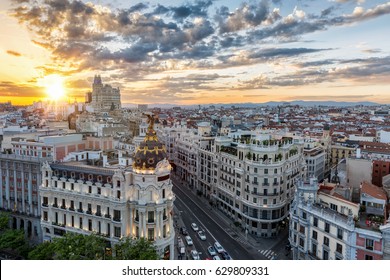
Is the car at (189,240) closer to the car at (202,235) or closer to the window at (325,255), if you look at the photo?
the car at (202,235)

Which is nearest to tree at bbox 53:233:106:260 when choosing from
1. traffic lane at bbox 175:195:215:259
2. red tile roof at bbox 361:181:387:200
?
traffic lane at bbox 175:195:215:259

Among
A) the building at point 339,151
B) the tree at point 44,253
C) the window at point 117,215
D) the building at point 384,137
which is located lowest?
the tree at point 44,253

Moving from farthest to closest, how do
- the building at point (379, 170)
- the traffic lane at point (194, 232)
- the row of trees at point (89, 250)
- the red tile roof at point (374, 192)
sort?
the building at point (379, 170)
the traffic lane at point (194, 232)
the red tile roof at point (374, 192)
the row of trees at point (89, 250)

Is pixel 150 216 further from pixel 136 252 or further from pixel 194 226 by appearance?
pixel 194 226

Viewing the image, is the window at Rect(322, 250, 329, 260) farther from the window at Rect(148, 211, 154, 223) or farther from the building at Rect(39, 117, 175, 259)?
the window at Rect(148, 211, 154, 223)

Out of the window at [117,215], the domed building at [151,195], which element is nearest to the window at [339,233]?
the domed building at [151,195]

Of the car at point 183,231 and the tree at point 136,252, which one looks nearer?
the tree at point 136,252
